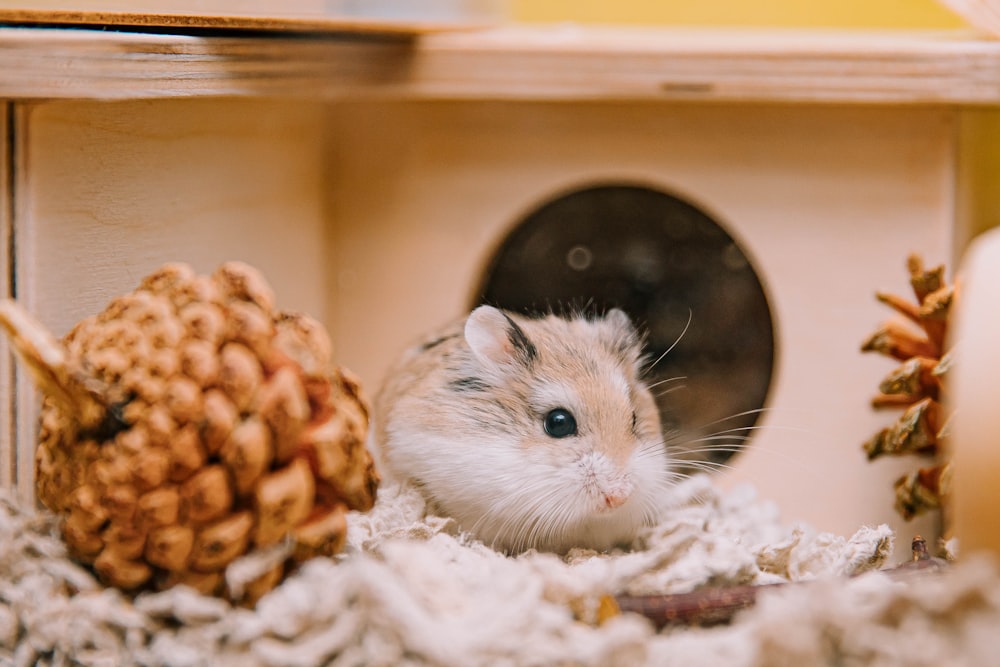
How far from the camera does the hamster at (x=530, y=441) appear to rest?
140 cm

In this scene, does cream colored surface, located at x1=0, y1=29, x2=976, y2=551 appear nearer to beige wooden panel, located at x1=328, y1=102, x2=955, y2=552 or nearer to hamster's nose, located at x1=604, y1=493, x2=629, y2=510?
beige wooden panel, located at x1=328, y1=102, x2=955, y2=552

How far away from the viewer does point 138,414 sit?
996 mm

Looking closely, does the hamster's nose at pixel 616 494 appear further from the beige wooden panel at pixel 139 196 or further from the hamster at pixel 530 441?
the beige wooden panel at pixel 139 196

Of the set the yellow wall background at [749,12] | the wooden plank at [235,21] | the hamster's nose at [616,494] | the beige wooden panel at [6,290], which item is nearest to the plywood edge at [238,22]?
the wooden plank at [235,21]

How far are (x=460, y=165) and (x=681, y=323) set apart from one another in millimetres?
578

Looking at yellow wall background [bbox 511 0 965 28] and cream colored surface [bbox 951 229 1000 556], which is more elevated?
yellow wall background [bbox 511 0 965 28]

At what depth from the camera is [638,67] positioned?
1.72 metres

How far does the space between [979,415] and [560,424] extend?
25.0 inches

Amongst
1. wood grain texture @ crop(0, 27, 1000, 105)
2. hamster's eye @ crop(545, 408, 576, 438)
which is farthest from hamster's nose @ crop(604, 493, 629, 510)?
wood grain texture @ crop(0, 27, 1000, 105)

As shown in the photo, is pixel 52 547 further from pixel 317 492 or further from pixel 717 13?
pixel 717 13

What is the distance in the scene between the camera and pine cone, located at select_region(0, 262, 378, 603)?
973 millimetres

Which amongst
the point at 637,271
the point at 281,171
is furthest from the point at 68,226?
the point at 637,271

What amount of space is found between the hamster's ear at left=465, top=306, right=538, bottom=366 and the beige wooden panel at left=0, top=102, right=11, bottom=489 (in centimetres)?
60

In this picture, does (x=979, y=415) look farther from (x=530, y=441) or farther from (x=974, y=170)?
(x=974, y=170)
